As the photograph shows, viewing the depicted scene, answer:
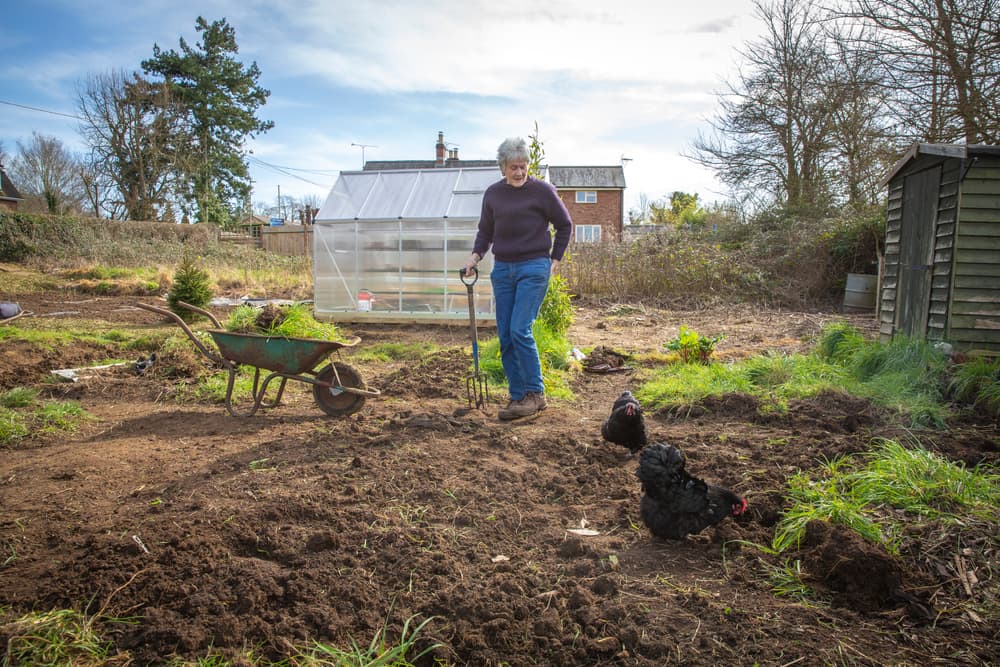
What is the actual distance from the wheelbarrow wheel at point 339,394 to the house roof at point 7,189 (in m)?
36.6

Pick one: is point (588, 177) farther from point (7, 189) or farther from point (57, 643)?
point (57, 643)

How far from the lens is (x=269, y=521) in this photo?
243 cm

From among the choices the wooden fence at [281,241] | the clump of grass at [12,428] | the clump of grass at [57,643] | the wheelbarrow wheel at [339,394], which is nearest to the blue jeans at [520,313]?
the wheelbarrow wheel at [339,394]

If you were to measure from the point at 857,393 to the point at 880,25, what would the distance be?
889 cm

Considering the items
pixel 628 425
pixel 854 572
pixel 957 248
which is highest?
pixel 957 248

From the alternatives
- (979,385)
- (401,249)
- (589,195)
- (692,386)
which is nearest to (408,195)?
(401,249)

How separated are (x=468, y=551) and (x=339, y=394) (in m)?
2.56

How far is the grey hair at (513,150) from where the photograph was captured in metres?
4.14

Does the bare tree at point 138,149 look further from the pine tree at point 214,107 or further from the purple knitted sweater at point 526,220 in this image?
the purple knitted sweater at point 526,220

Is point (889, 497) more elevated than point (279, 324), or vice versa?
point (279, 324)

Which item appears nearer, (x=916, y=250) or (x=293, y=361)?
(x=293, y=361)

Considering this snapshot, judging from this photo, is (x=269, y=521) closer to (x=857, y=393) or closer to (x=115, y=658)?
(x=115, y=658)

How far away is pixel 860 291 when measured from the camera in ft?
37.9

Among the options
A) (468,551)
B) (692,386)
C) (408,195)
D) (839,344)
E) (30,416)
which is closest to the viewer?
(468,551)
